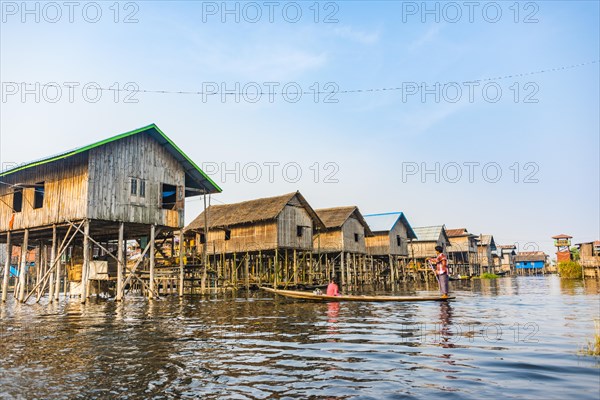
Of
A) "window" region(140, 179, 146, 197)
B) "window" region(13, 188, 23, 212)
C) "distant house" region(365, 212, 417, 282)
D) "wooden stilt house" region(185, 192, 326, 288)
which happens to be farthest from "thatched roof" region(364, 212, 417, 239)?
"window" region(13, 188, 23, 212)

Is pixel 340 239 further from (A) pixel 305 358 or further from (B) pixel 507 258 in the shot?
(B) pixel 507 258

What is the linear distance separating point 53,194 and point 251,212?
14859 millimetres

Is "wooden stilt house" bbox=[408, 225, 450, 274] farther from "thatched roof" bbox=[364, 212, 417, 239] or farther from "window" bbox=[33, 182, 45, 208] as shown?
"window" bbox=[33, 182, 45, 208]

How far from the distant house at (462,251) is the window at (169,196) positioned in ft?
144

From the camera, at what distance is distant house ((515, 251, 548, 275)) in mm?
81500

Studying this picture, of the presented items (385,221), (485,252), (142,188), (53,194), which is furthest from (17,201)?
(485,252)

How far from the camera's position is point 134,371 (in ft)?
21.2

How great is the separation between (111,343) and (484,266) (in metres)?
70.5

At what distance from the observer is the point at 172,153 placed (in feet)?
74.7

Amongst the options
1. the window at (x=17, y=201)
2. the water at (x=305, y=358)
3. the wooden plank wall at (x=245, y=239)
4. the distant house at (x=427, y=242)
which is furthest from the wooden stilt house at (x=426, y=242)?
the water at (x=305, y=358)

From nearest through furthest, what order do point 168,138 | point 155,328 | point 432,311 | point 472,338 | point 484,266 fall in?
point 472,338 < point 155,328 < point 432,311 < point 168,138 < point 484,266

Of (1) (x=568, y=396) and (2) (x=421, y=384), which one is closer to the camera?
(1) (x=568, y=396)

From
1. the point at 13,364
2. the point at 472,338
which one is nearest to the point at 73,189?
the point at 13,364

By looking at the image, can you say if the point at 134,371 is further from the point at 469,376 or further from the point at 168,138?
the point at 168,138
